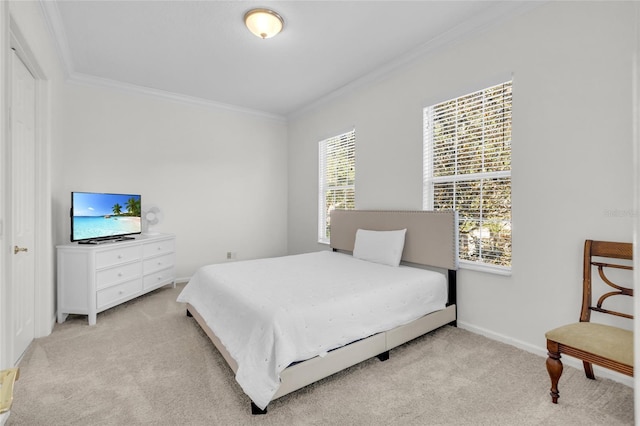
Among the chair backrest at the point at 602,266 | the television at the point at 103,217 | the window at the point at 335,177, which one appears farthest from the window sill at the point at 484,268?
the television at the point at 103,217

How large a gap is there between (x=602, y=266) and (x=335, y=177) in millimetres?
3220

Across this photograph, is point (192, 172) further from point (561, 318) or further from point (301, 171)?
point (561, 318)

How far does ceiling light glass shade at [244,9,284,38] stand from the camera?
2.55 metres

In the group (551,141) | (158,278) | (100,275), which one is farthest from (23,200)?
(551,141)

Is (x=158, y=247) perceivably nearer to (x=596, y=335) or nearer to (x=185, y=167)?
(x=185, y=167)

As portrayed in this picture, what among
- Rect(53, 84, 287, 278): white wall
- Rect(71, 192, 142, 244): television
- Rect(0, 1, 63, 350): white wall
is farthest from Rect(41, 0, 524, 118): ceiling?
Rect(71, 192, 142, 244): television

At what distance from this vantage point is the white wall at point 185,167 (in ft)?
12.6

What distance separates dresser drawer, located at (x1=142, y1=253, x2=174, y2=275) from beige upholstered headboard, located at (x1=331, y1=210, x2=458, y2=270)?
2.60 m

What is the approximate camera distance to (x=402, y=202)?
3.45 metres

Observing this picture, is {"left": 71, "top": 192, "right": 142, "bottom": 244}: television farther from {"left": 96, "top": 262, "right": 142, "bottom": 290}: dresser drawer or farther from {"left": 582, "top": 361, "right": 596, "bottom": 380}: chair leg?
{"left": 582, "top": 361, "right": 596, "bottom": 380}: chair leg

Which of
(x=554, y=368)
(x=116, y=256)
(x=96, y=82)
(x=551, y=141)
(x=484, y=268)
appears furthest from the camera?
(x=96, y=82)

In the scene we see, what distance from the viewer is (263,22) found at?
8.57ft

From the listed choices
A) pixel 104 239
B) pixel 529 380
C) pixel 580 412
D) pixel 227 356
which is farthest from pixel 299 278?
pixel 104 239

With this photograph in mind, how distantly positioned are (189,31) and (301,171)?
2.78 m
